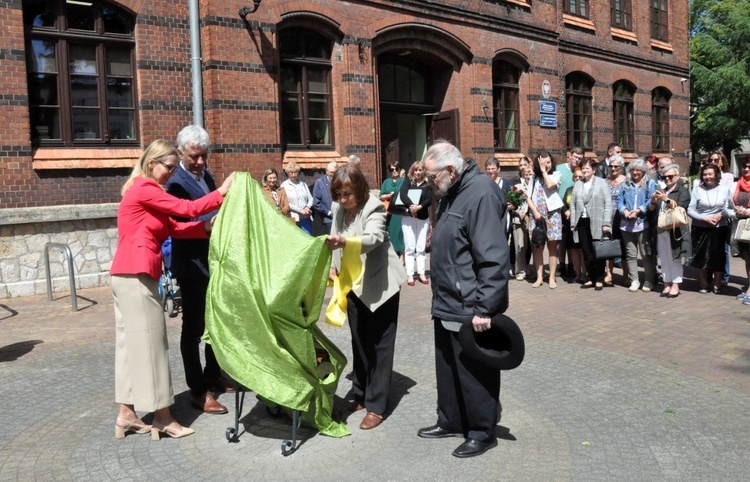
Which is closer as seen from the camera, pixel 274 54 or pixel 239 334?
pixel 239 334

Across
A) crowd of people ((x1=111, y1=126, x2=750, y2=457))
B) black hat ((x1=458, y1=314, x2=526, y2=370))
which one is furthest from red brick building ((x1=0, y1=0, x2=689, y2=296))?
black hat ((x1=458, y1=314, x2=526, y2=370))

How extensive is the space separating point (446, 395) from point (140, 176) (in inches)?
101

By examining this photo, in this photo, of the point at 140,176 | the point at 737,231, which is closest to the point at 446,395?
the point at 140,176

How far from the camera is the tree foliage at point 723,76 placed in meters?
34.6

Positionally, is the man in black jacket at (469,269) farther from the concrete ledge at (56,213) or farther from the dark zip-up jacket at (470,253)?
the concrete ledge at (56,213)

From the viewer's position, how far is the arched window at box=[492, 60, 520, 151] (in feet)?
59.1

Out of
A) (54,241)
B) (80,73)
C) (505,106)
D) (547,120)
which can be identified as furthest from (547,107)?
(54,241)

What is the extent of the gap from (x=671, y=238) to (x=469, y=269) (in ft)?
20.9

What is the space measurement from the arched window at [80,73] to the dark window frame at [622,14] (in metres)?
16.2

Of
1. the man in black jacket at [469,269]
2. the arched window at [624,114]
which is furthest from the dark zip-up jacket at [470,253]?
the arched window at [624,114]

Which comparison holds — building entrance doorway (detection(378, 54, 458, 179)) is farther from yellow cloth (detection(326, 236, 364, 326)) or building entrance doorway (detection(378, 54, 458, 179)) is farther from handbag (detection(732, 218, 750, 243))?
yellow cloth (detection(326, 236, 364, 326))

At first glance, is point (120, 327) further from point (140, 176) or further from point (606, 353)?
point (606, 353)

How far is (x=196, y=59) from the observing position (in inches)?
462

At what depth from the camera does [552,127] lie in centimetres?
1930
